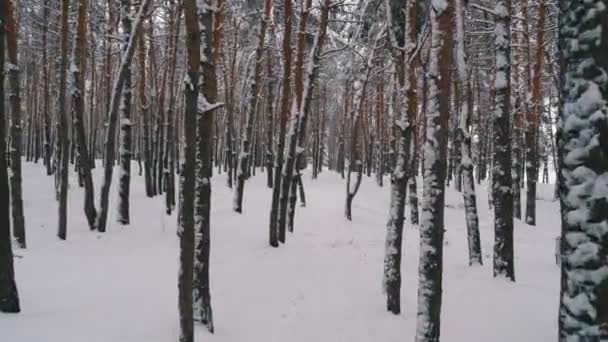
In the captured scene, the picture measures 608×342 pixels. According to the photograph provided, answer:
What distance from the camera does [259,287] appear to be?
862 centimetres

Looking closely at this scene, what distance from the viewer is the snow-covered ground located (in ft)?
20.6

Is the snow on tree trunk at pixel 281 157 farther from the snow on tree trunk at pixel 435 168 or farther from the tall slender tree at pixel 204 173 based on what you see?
the snow on tree trunk at pixel 435 168

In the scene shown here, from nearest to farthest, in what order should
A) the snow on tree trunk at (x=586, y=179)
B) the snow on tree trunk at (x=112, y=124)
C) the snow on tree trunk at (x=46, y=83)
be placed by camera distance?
the snow on tree trunk at (x=586, y=179) < the snow on tree trunk at (x=112, y=124) < the snow on tree trunk at (x=46, y=83)

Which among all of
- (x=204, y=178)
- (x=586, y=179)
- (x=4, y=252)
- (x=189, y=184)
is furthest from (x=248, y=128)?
(x=586, y=179)

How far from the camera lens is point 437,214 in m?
5.73

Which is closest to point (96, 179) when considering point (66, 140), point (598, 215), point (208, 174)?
point (66, 140)

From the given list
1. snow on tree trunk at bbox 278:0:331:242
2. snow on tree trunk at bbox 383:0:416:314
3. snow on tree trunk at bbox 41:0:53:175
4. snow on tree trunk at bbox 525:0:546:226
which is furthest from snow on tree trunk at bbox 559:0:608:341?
snow on tree trunk at bbox 41:0:53:175

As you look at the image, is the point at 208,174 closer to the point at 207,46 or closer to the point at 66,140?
the point at 207,46

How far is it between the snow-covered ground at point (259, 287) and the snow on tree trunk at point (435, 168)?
154cm

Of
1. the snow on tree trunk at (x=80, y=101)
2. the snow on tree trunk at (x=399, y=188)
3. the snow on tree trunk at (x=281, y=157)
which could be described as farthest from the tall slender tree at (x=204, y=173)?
the snow on tree trunk at (x=80, y=101)

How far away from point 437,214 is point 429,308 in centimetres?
107

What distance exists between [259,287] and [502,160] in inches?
211

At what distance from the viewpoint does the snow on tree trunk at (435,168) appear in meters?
5.54

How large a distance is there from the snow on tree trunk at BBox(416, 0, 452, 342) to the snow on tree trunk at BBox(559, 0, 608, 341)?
2291 mm
